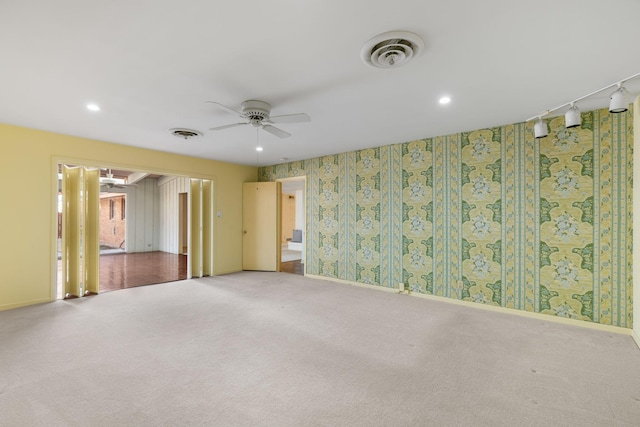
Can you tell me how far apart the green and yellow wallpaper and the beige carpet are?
46cm

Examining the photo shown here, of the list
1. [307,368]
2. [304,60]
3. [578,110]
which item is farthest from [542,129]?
[307,368]

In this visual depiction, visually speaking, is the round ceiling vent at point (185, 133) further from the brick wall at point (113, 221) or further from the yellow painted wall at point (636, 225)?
the brick wall at point (113, 221)

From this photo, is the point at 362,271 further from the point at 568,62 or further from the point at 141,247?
the point at 141,247

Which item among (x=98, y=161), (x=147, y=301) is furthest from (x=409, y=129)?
(x=98, y=161)

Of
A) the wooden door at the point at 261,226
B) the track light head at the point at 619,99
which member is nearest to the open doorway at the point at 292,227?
the wooden door at the point at 261,226

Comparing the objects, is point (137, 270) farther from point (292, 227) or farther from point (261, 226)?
point (292, 227)

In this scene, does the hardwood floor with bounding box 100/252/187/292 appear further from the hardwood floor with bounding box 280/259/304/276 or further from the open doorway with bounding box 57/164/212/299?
the hardwood floor with bounding box 280/259/304/276

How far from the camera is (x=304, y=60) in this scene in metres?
2.26

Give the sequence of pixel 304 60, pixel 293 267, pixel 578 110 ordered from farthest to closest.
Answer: pixel 293 267, pixel 578 110, pixel 304 60

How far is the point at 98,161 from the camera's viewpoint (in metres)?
4.63

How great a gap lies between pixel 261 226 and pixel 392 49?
5.14 m

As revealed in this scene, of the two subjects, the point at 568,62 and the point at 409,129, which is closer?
the point at 568,62

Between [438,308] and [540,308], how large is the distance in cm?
118

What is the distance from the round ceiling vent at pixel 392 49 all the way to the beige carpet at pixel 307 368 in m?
2.40
